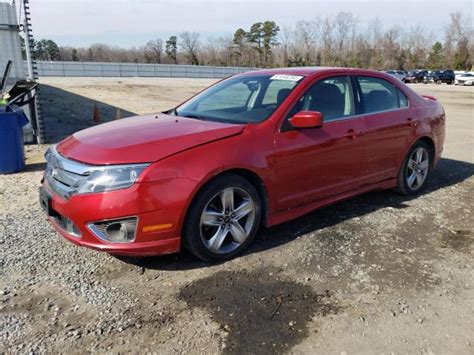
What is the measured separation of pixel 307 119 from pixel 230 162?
910 mm

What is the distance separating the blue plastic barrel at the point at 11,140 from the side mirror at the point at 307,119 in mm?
4564

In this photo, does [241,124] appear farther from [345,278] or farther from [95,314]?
[95,314]

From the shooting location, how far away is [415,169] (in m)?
5.84

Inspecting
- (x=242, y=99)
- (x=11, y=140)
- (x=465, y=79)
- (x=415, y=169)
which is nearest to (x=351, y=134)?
(x=242, y=99)

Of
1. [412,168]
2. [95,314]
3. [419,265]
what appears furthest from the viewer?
[412,168]

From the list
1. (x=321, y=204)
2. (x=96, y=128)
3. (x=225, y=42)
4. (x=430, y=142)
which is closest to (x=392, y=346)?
(x=321, y=204)

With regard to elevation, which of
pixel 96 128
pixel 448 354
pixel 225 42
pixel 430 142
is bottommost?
pixel 448 354

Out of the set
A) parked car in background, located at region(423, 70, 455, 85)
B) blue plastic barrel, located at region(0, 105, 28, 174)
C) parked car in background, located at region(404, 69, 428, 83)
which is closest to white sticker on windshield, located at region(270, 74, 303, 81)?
blue plastic barrel, located at region(0, 105, 28, 174)

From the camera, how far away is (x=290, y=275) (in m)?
3.69

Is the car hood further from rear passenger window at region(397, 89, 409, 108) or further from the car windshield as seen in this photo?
rear passenger window at region(397, 89, 409, 108)

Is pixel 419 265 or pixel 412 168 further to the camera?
pixel 412 168

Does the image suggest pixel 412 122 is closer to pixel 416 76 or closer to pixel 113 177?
pixel 113 177

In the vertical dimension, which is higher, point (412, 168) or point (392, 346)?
Result: point (412, 168)

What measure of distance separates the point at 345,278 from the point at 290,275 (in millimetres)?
451
